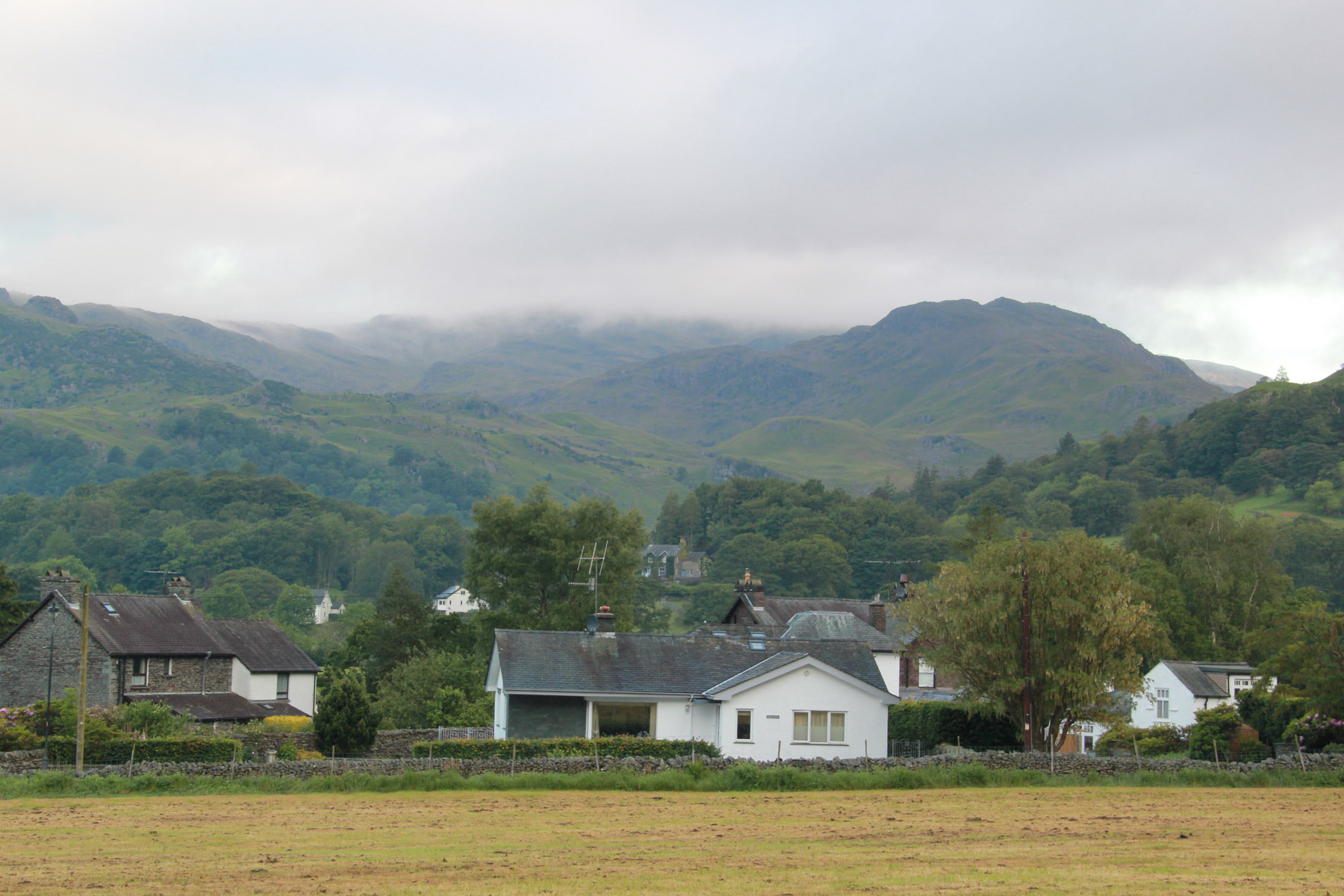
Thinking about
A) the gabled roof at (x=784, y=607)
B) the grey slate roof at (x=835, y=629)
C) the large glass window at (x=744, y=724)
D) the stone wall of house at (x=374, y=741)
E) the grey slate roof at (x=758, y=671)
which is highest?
the gabled roof at (x=784, y=607)

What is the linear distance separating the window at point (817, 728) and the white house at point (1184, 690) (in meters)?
26.4

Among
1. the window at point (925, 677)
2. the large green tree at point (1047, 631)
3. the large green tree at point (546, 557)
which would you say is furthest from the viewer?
the large green tree at point (546, 557)

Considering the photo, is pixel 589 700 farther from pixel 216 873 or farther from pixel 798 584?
pixel 798 584

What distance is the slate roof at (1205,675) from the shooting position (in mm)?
65062

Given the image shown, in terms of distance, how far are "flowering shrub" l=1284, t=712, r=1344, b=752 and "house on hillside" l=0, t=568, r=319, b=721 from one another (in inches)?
1710

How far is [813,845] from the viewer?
77.4 ft

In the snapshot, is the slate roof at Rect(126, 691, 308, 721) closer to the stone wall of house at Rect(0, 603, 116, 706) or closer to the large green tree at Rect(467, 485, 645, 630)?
the stone wall of house at Rect(0, 603, 116, 706)

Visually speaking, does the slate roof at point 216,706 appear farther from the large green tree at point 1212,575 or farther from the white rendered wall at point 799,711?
the large green tree at point 1212,575

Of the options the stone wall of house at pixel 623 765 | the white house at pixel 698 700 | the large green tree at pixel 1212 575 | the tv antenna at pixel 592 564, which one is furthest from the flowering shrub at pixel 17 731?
the large green tree at pixel 1212 575

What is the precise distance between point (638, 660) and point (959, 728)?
12343 mm

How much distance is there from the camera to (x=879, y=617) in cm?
6750

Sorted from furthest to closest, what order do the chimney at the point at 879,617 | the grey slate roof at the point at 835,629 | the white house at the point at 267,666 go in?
1. the chimney at the point at 879,617
2. the grey slate roof at the point at 835,629
3. the white house at the point at 267,666

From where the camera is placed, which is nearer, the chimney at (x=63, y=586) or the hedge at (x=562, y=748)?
the hedge at (x=562, y=748)

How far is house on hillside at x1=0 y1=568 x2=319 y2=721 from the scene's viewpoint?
5469 cm
